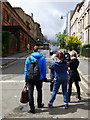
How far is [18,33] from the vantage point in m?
34.6

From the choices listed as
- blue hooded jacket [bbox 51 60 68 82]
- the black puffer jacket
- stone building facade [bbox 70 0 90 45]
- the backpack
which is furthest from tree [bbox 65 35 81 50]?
the backpack

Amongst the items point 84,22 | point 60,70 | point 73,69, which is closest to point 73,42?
point 84,22

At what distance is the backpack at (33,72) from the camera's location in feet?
14.3

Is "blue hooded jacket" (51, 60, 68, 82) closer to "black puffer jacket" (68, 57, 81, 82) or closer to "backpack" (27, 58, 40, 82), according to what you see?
"backpack" (27, 58, 40, 82)

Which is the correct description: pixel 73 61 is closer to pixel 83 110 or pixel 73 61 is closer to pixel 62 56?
pixel 62 56

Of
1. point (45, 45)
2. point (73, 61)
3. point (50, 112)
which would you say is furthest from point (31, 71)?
point (45, 45)

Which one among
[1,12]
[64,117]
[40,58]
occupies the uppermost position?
[1,12]

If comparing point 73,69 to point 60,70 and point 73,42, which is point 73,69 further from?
point 73,42

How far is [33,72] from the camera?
437 cm

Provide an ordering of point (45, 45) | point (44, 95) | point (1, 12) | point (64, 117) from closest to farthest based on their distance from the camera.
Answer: point (64, 117), point (44, 95), point (1, 12), point (45, 45)

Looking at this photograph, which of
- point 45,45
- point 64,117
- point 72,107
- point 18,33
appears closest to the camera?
point 64,117

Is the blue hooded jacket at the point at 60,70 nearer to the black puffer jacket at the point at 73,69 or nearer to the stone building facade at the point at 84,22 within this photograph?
the black puffer jacket at the point at 73,69

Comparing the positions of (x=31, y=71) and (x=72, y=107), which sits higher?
(x=31, y=71)

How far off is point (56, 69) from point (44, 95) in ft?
6.01
